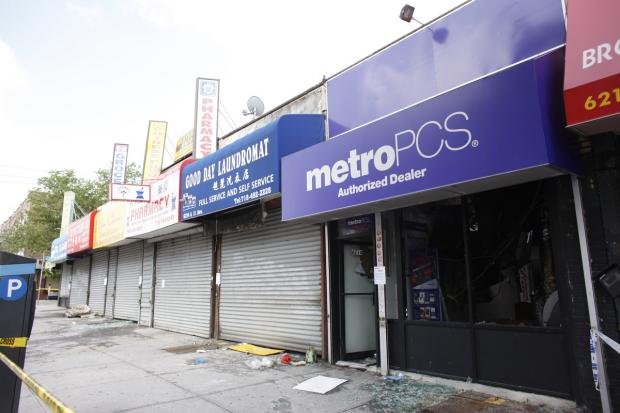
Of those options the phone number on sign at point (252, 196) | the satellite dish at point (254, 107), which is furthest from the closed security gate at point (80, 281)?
the phone number on sign at point (252, 196)

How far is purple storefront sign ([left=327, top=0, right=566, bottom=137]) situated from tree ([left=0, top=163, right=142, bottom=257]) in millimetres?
40236

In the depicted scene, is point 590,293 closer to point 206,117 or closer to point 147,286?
point 206,117

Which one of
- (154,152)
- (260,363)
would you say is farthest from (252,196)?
(154,152)

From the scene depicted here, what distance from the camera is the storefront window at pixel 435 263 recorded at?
22.5ft

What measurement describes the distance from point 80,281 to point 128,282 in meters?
9.55

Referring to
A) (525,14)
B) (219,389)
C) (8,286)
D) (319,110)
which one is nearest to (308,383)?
(219,389)

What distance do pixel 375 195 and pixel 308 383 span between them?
311cm

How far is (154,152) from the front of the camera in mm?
17781

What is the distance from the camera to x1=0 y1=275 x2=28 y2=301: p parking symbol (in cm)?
474

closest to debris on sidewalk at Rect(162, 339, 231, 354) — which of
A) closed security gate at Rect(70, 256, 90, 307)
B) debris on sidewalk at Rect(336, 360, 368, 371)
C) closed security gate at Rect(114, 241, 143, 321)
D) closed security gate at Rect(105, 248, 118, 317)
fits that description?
debris on sidewalk at Rect(336, 360, 368, 371)

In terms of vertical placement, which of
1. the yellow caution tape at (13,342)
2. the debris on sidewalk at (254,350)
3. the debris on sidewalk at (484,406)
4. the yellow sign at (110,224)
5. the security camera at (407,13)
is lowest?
the debris on sidewalk at (484,406)

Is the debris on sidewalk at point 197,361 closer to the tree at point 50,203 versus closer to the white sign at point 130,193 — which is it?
the white sign at point 130,193

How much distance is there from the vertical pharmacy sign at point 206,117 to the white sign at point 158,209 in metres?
1.08

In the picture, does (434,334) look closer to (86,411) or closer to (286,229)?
(286,229)
